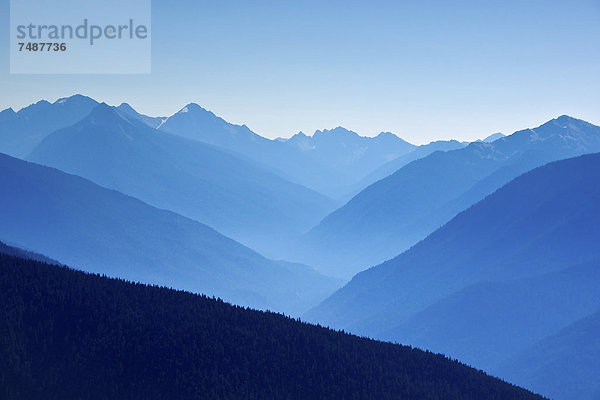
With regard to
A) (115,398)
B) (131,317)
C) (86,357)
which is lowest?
(115,398)

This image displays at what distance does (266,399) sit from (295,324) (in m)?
26.8

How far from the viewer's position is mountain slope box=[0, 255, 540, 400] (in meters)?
100

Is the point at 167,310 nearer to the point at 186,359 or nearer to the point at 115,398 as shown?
the point at 186,359

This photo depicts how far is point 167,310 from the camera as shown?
4793 inches

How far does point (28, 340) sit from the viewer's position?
101312 millimetres

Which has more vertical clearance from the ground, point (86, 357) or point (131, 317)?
point (131, 317)

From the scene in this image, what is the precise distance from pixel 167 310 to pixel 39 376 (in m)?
29.7

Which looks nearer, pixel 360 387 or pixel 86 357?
pixel 86 357

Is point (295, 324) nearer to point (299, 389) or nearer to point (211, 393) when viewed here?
point (299, 389)

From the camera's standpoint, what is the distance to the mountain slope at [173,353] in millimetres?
100188

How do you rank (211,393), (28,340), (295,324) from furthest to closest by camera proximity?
(295,324) < (211,393) < (28,340)

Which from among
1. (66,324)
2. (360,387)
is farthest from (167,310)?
(360,387)

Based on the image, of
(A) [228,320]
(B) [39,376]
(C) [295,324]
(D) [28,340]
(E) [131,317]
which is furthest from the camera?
(C) [295,324]

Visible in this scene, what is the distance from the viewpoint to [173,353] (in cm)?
11225
